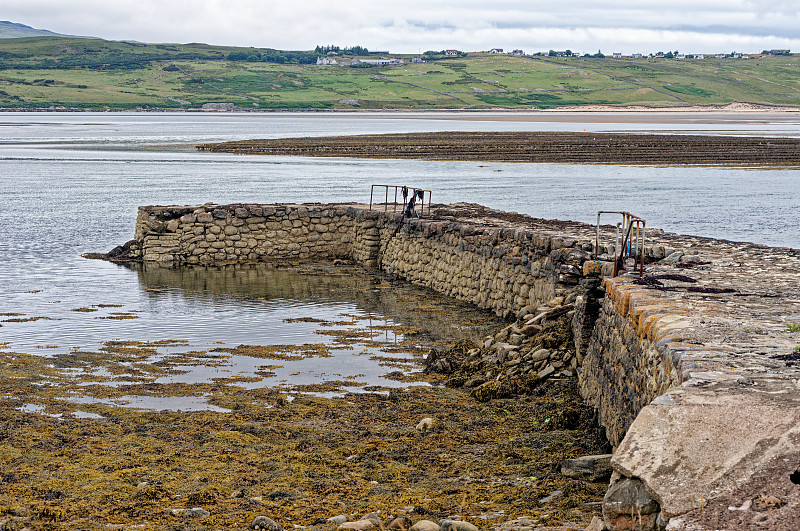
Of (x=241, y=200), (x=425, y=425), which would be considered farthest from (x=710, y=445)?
(x=241, y=200)

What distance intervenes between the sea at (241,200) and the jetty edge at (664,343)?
1.45 m

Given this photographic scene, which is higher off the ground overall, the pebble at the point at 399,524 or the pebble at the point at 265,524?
the pebble at the point at 399,524

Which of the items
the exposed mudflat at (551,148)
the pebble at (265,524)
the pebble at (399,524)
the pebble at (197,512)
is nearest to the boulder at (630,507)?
the pebble at (399,524)

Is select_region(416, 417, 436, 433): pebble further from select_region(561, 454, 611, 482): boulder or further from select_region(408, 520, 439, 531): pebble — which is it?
select_region(408, 520, 439, 531): pebble

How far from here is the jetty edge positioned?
Answer: 4477 mm

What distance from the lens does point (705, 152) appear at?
229ft

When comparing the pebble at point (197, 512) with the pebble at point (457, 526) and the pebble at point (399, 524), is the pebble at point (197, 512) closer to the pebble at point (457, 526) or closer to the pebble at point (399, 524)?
the pebble at point (399, 524)

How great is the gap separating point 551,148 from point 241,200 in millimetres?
41945

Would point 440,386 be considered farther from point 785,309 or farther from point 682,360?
point 682,360

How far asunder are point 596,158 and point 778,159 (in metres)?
13.2

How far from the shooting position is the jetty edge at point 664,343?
4.48m

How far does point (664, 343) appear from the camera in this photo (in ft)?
22.5

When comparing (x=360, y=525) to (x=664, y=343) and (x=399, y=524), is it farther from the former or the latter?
(x=664, y=343)

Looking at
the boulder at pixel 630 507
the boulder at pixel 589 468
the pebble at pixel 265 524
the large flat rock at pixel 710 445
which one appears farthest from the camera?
the boulder at pixel 589 468
